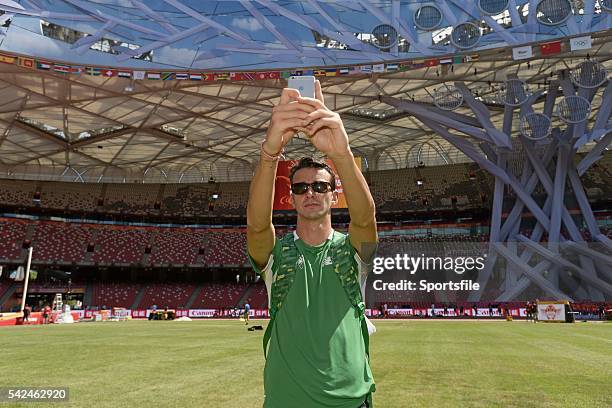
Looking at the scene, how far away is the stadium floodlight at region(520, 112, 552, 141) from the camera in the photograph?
31875 mm

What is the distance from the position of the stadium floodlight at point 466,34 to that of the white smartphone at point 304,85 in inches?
1217

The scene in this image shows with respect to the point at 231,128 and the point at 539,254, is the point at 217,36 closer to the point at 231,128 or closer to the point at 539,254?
the point at 231,128

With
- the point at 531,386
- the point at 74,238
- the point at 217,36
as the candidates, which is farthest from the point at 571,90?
the point at 74,238

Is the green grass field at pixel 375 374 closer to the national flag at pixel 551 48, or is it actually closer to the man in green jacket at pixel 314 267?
the man in green jacket at pixel 314 267

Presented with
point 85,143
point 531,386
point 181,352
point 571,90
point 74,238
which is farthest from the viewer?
point 74,238

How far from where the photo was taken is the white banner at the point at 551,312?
34.2 metres

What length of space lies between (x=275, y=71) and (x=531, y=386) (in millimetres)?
29135

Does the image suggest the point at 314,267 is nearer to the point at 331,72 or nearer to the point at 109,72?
the point at 331,72

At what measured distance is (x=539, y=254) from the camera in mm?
37750

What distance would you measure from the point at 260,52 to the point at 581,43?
20.4m

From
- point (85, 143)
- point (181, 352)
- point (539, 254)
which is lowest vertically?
point (181, 352)

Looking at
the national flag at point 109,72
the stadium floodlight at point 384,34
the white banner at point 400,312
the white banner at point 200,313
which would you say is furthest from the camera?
the white banner at point 200,313
